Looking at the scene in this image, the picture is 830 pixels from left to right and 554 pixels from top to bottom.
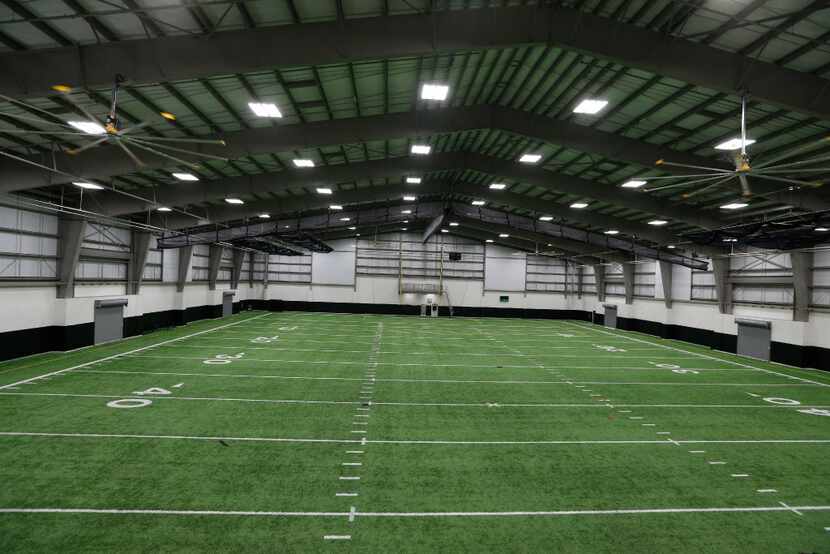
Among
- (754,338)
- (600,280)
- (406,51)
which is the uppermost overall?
Result: (406,51)

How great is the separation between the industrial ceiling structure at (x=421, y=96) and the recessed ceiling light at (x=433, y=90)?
2.5 inches

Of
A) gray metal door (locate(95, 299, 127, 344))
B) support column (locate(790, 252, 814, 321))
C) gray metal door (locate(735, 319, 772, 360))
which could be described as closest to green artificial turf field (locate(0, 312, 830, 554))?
gray metal door (locate(95, 299, 127, 344))

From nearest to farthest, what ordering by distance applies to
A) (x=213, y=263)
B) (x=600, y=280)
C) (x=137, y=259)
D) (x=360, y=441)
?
(x=360, y=441) < (x=137, y=259) < (x=213, y=263) < (x=600, y=280)

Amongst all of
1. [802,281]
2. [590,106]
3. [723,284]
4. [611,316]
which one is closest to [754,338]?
[723,284]

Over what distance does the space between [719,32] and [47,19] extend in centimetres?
1448

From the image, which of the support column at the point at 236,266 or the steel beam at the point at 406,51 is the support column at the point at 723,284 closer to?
the steel beam at the point at 406,51

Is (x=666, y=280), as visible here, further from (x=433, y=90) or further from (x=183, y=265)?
(x=183, y=265)

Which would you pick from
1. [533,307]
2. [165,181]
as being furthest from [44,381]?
[533,307]

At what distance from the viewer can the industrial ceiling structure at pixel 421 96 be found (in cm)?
969

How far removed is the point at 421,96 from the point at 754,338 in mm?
Result: 24795

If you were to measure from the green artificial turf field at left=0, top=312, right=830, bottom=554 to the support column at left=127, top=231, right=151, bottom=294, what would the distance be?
827cm

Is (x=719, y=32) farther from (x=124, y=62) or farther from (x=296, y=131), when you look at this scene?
(x=124, y=62)

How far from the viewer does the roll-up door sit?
40.1m

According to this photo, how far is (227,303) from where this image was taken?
Answer: 40.8 metres
